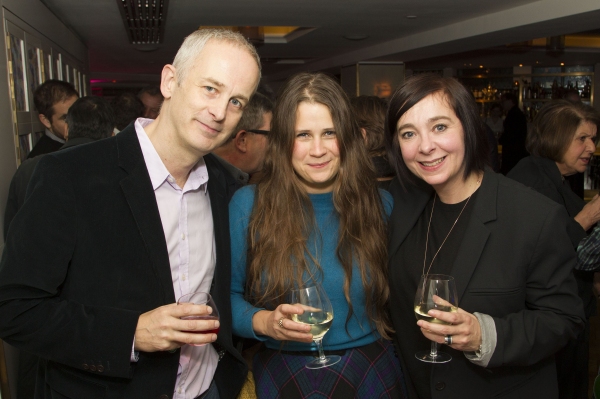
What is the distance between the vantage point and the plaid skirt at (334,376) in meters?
1.76

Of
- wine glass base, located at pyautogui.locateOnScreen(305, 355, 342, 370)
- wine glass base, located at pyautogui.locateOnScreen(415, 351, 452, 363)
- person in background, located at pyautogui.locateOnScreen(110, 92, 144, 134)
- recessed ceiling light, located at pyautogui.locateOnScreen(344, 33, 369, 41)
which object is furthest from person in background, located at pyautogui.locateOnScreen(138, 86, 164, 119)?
wine glass base, located at pyautogui.locateOnScreen(415, 351, 452, 363)

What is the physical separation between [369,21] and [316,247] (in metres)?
6.34

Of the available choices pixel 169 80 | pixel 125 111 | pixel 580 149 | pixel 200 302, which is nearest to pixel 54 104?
pixel 125 111

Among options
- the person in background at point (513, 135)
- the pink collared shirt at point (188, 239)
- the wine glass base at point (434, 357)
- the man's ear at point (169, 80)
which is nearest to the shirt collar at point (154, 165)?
the pink collared shirt at point (188, 239)

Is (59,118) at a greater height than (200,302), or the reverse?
(59,118)

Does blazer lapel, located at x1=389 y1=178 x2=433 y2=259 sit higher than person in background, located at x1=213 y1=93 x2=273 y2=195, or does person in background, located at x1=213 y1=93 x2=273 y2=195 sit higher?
person in background, located at x1=213 y1=93 x2=273 y2=195

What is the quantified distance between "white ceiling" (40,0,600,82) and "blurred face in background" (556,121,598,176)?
3.11 m

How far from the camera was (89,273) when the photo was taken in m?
1.44

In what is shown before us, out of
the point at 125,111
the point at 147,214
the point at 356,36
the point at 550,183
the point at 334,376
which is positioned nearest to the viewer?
the point at 147,214

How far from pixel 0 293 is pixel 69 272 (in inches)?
6.5

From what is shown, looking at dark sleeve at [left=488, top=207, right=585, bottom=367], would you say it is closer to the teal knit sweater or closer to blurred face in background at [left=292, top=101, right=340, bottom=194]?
the teal knit sweater

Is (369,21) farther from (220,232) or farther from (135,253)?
(135,253)

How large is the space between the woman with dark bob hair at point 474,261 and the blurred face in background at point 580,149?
1571 millimetres

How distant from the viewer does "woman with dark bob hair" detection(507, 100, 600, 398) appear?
3027 mm
